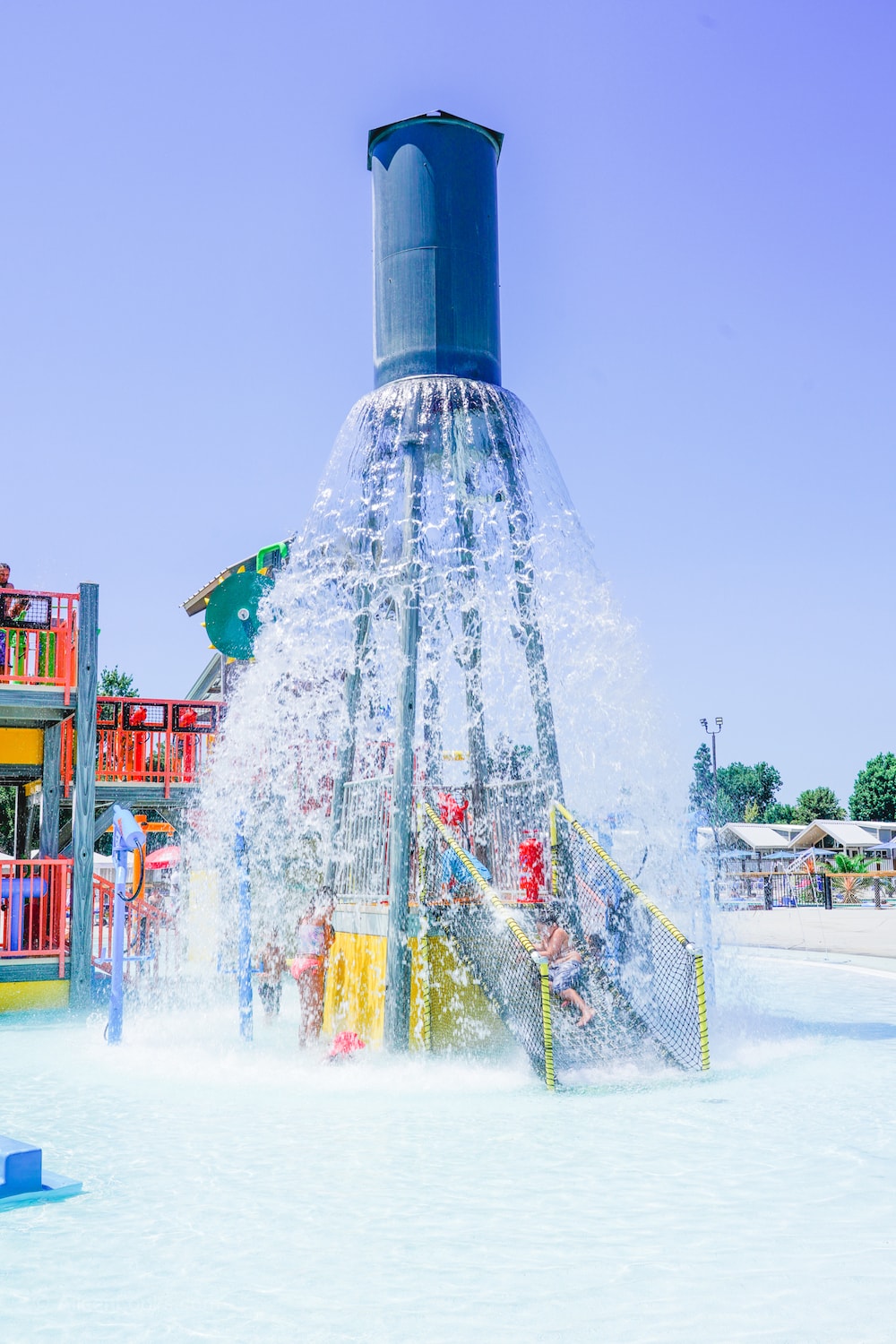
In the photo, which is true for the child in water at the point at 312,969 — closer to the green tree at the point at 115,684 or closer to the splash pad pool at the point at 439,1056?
the splash pad pool at the point at 439,1056

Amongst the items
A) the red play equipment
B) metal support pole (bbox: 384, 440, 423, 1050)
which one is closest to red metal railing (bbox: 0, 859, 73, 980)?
metal support pole (bbox: 384, 440, 423, 1050)

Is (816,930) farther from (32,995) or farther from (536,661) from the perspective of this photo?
(32,995)

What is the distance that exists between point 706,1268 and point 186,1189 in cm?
276

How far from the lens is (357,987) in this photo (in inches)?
424

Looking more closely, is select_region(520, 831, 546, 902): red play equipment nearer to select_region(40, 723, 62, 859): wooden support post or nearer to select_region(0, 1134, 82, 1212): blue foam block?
select_region(0, 1134, 82, 1212): blue foam block

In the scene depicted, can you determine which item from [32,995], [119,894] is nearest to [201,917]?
[32,995]

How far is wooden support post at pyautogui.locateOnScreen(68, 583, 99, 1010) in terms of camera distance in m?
14.0

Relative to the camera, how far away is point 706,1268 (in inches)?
182

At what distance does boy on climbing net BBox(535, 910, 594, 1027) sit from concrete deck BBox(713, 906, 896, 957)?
476cm

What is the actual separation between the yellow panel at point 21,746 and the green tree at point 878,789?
2788 inches

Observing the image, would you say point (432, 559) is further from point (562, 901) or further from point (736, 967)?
point (736, 967)

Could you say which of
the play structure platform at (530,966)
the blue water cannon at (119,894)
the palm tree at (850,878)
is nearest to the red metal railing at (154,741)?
the blue water cannon at (119,894)

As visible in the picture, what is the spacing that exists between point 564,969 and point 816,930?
16352mm

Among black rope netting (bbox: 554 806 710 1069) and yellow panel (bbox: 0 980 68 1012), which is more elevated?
black rope netting (bbox: 554 806 710 1069)
